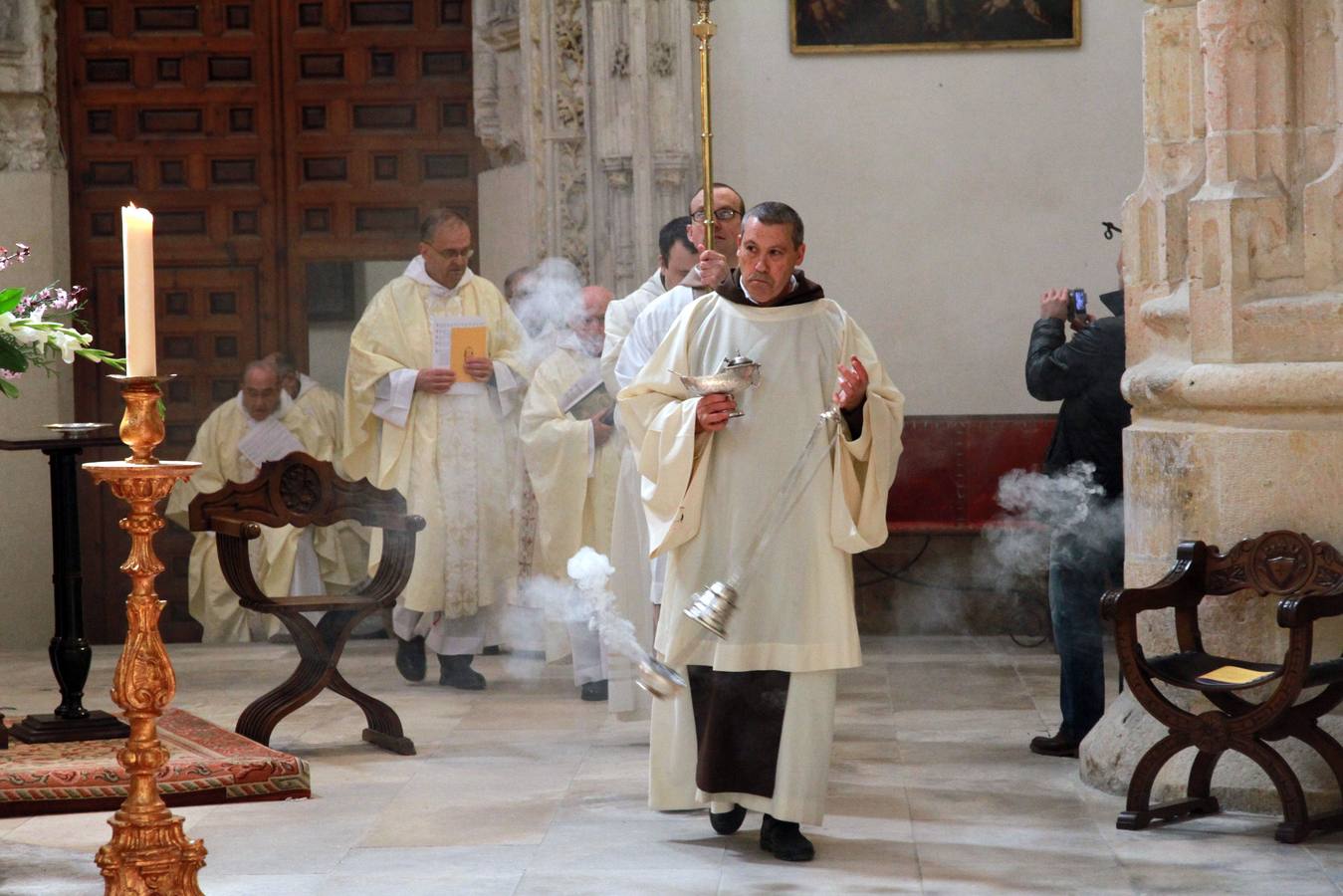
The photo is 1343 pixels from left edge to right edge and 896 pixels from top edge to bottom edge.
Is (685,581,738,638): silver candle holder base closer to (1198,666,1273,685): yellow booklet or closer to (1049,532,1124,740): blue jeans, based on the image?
(1198,666,1273,685): yellow booklet

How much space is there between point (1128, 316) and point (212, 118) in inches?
229

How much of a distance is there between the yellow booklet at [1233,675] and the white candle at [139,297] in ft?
9.45

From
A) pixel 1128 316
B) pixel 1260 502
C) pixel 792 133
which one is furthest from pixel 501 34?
pixel 1260 502

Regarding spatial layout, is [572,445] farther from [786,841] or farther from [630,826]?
[786,841]

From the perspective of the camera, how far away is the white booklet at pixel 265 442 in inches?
370

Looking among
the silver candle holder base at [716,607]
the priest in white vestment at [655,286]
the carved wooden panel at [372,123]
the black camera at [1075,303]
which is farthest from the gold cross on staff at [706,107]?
the carved wooden panel at [372,123]

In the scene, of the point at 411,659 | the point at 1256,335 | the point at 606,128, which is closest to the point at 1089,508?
the point at 1256,335

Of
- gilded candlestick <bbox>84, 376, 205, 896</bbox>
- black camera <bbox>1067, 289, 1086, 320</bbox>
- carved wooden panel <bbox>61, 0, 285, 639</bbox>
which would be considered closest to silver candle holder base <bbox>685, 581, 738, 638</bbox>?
gilded candlestick <bbox>84, 376, 205, 896</bbox>

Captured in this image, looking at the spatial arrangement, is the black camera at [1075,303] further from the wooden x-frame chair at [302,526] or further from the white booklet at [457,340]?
the white booklet at [457,340]

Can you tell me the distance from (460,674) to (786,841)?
3.25m

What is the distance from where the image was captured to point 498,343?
810cm

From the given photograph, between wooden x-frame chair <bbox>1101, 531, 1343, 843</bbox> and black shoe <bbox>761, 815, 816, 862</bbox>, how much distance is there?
3.05ft

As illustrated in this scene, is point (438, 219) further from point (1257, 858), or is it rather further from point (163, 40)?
point (1257, 858)

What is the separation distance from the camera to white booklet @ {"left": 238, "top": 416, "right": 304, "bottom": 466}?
30.8ft
